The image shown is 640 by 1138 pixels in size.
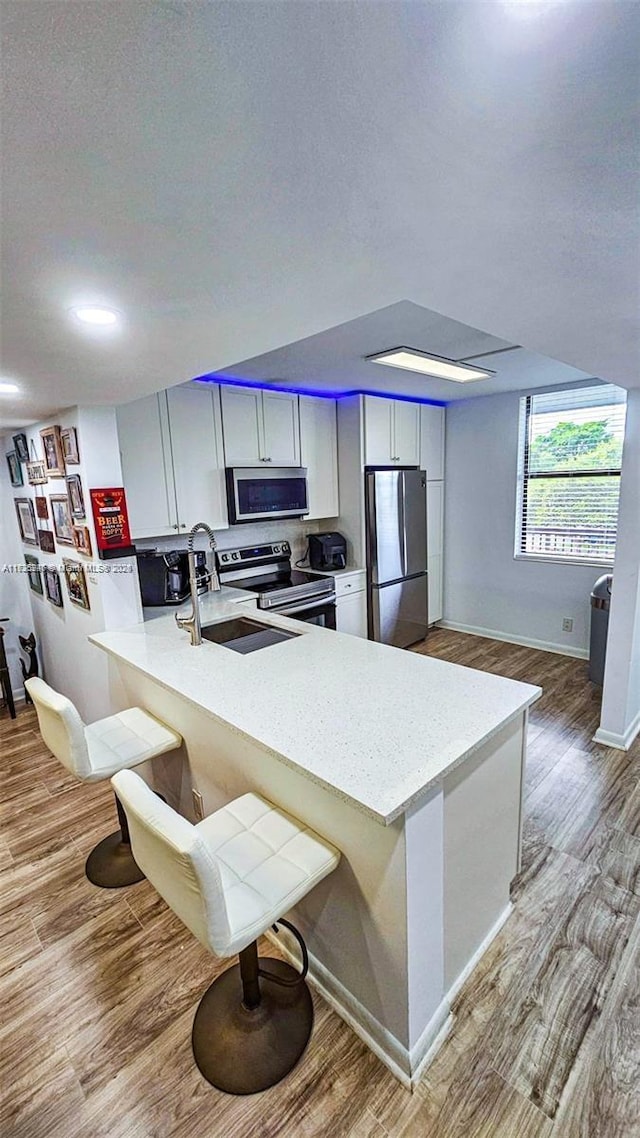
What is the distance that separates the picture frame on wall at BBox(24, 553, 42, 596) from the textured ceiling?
8.29 feet

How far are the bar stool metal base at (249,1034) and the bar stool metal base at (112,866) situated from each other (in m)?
0.66

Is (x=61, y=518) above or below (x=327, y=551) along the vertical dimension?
above

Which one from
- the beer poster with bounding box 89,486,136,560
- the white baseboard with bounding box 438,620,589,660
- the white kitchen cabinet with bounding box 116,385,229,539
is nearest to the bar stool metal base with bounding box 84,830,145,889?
the beer poster with bounding box 89,486,136,560

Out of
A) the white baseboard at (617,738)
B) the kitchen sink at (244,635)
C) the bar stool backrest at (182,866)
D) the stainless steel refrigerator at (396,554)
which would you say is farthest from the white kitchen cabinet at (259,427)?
the white baseboard at (617,738)

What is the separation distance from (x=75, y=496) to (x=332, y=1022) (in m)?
2.51

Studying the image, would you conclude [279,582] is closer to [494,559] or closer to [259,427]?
[259,427]

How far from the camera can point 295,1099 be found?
126 centimetres

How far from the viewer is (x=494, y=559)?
183 inches

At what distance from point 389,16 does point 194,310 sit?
87 cm

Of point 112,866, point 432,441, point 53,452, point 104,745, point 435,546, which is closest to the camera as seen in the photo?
point 104,745

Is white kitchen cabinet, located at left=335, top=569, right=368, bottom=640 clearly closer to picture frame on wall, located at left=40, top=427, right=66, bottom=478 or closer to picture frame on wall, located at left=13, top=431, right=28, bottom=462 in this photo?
picture frame on wall, located at left=40, top=427, right=66, bottom=478

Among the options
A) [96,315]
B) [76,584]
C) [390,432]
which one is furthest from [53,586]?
[390,432]

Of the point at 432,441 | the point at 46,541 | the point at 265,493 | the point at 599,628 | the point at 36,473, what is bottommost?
the point at 599,628

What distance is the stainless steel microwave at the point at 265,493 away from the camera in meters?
3.32
